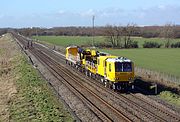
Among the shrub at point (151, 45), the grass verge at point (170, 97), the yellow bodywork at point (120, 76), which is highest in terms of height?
the yellow bodywork at point (120, 76)

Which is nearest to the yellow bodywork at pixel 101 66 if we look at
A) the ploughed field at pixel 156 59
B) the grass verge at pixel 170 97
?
the grass verge at pixel 170 97

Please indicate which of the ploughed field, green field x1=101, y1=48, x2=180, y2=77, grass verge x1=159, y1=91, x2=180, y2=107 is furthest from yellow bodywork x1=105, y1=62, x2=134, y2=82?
green field x1=101, y1=48, x2=180, y2=77

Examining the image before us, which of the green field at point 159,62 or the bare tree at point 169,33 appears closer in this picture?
the green field at point 159,62

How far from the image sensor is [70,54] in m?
59.8

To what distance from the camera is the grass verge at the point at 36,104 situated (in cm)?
2497

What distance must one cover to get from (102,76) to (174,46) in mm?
81185

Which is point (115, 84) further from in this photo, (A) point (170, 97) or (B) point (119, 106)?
(B) point (119, 106)

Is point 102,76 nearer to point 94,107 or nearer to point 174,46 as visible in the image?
point 94,107

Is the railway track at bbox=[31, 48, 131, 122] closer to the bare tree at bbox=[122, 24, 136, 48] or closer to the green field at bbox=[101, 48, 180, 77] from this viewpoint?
the green field at bbox=[101, 48, 180, 77]

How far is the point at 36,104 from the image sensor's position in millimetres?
29125

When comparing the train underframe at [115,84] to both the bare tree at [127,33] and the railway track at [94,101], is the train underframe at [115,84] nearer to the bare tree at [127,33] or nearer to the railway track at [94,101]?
the railway track at [94,101]

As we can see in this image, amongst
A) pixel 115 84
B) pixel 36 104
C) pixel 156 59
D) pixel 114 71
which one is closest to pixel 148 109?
pixel 115 84

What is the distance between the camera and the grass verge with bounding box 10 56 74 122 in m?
25.0

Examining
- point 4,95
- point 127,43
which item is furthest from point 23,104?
point 127,43
